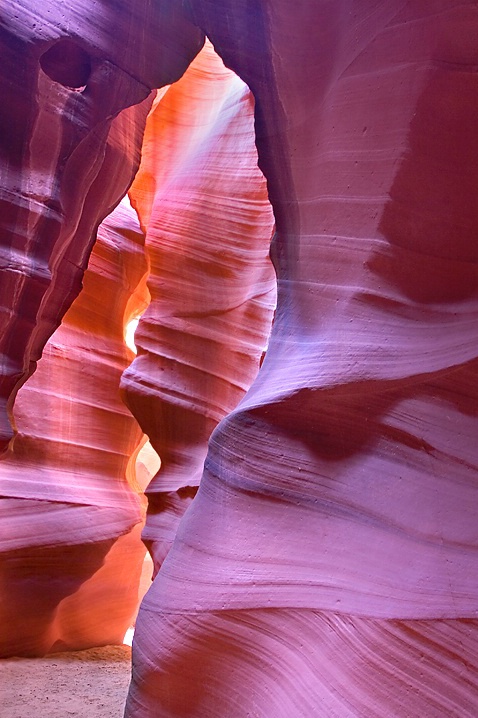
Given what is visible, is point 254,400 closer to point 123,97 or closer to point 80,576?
point 123,97

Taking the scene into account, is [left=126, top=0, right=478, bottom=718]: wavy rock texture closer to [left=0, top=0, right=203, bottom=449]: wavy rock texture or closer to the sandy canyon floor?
[left=0, top=0, right=203, bottom=449]: wavy rock texture

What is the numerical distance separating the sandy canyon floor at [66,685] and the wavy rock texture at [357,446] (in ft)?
6.68

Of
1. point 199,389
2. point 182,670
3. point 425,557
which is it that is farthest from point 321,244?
point 199,389

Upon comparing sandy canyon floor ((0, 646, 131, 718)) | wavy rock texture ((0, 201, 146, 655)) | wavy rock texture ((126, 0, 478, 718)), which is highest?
wavy rock texture ((126, 0, 478, 718))

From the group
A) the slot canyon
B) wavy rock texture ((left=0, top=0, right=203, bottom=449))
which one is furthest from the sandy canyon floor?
wavy rock texture ((left=0, top=0, right=203, bottom=449))

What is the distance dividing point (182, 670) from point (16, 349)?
203 cm

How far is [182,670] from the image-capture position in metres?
2.01

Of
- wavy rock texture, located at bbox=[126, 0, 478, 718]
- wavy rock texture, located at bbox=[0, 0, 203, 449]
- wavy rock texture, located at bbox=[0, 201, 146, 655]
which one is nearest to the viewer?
wavy rock texture, located at bbox=[126, 0, 478, 718]

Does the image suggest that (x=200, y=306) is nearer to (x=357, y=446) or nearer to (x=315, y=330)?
(x=315, y=330)

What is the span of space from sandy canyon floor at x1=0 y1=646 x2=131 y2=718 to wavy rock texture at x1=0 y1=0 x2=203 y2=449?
5.25 feet

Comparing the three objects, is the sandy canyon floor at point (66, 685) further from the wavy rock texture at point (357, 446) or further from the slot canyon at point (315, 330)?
the wavy rock texture at point (357, 446)

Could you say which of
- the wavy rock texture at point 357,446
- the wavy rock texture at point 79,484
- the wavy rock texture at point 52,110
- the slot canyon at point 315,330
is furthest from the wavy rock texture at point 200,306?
the wavy rock texture at point 357,446

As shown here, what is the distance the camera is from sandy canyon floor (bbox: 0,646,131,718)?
150 inches

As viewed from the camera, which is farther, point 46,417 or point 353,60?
point 46,417
